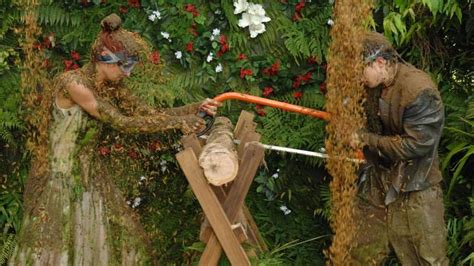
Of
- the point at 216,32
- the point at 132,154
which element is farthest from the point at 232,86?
the point at 132,154

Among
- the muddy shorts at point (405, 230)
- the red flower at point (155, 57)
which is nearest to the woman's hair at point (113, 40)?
the red flower at point (155, 57)

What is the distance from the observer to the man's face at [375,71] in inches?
181

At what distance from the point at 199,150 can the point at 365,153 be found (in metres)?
1.08

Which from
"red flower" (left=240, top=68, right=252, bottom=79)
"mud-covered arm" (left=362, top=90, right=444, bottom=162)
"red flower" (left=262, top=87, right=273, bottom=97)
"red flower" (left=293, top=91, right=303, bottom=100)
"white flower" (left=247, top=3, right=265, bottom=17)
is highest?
"mud-covered arm" (left=362, top=90, right=444, bottom=162)

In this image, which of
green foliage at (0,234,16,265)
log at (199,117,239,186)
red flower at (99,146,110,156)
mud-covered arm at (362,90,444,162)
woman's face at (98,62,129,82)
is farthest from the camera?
green foliage at (0,234,16,265)

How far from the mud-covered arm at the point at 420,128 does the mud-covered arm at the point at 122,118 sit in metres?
1.15

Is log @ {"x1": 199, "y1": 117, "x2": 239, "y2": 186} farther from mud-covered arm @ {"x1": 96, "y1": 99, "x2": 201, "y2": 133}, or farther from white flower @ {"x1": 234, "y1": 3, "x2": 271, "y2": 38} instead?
white flower @ {"x1": 234, "y1": 3, "x2": 271, "y2": 38}

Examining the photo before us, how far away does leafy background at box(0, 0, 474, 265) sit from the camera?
5719 millimetres

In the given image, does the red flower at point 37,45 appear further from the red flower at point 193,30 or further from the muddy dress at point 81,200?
the muddy dress at point 81,200

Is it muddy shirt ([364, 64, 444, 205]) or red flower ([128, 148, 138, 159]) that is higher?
muddy shirt ([364, 64, 444, 205])

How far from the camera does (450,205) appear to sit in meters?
5.54

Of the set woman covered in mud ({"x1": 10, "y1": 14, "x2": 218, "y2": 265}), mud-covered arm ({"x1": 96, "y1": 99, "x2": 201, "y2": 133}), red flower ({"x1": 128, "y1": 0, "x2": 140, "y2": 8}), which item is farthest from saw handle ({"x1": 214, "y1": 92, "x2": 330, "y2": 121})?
red flower ({"x1": 128, "y1": 0, "x2": 140, "y2": 8})

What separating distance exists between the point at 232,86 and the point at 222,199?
160cm

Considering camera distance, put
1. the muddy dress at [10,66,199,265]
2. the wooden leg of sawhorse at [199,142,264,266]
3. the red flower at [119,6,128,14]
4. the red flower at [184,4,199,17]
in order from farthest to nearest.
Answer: the red flower at [119,6,128,14], the red flower at [184,4,199,17], the muddy dress at [10,66,199,265], the wooden leg of sawhorse at [199,142,264,266]
